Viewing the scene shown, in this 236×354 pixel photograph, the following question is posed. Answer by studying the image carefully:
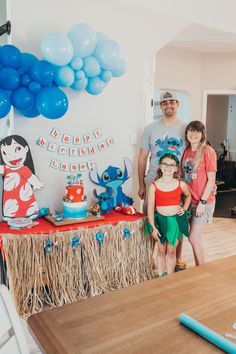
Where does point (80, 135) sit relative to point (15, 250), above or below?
above

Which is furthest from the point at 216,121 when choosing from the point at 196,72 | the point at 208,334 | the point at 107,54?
the point at 208,334

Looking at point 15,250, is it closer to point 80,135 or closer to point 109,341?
point 80,135

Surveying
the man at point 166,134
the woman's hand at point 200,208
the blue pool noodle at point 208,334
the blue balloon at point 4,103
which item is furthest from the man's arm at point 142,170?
the blue pool noodle at point 208,334

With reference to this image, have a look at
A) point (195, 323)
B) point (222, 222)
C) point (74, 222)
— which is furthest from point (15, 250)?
point (222, 222)

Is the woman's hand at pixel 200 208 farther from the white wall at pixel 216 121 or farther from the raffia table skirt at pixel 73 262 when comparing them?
the white wall at pixel 216 121

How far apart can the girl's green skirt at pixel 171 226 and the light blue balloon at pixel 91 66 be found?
3.90 ft

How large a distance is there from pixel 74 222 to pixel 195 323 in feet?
5.60

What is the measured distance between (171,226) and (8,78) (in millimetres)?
1608

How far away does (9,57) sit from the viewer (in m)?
2.30

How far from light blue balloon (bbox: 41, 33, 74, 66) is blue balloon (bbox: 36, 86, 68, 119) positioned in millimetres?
185

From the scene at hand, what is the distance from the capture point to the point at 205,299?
133 centimetres

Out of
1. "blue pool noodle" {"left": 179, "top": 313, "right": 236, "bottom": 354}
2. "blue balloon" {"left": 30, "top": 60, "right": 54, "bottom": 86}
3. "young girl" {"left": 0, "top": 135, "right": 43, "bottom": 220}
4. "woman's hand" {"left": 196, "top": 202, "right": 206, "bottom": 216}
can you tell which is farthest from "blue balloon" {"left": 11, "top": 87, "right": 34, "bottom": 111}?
"blue pool noodle" {"left": 179, "top": 313, "right": 236, "bottom": 354}

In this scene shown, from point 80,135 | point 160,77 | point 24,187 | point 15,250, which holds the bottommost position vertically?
point 15,250

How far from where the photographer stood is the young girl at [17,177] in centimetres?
267
